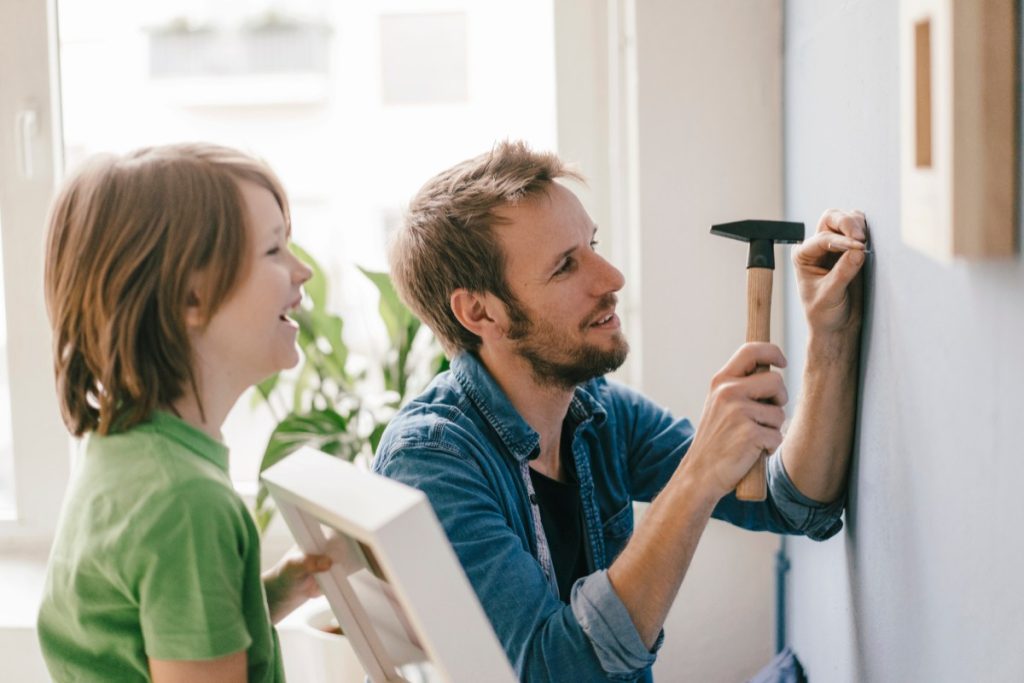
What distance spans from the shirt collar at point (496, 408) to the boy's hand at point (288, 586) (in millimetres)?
335

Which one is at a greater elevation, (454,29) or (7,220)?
(454,29)

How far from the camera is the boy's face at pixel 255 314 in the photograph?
0.98 m

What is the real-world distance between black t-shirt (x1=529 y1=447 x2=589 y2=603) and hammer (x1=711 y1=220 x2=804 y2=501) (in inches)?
12.6

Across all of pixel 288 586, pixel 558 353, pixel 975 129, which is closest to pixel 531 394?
pixel 558 353

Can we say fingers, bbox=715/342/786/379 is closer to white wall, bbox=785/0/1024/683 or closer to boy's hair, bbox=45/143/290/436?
white wall, bbox=785/0/1024/683

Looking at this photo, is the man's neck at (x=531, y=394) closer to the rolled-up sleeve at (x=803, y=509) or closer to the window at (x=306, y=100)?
the rolled-up sleeve at (x=803, y=509)

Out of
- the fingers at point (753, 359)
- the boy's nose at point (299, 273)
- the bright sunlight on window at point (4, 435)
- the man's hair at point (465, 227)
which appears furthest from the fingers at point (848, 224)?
the bright sunlight on window at point (4, 435)

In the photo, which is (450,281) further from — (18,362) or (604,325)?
(18,362)

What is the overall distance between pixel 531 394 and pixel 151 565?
636mm

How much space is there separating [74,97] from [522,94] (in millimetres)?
852

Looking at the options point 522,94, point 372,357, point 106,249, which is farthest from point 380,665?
point 522,94

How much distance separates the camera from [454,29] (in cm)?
212

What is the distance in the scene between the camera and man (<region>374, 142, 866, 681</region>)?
1.15m

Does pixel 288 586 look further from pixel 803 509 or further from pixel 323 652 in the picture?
pixel 323 652
